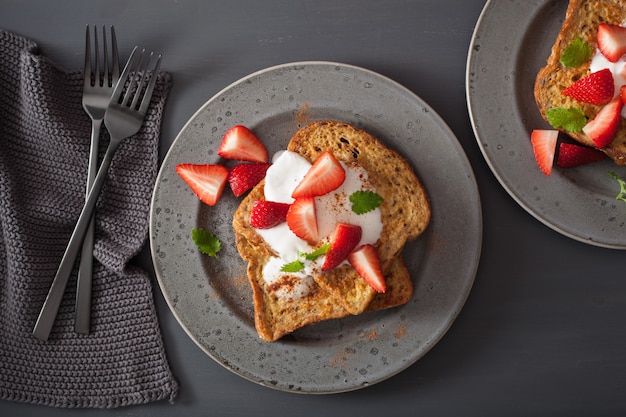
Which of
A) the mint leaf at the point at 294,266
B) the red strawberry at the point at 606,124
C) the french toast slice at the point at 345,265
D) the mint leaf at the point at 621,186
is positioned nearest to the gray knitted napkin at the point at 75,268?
the french toast slice at the point at 345,265

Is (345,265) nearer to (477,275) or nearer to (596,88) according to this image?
(477,275)

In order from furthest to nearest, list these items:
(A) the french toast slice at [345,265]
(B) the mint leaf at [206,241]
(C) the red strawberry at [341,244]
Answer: (B) the mint leaf at [206,241], (A) the french toast slice at [345,265], (C) the red strawberry at [341,244]

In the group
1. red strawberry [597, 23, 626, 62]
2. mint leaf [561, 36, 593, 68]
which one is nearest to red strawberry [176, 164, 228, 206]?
mint leaf [561, 36, 593, 68]

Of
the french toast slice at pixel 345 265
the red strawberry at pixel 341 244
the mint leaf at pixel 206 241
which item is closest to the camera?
the red strawberry at pixel 341 244

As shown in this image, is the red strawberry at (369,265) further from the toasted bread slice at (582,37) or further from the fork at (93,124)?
the fork at (93,124)

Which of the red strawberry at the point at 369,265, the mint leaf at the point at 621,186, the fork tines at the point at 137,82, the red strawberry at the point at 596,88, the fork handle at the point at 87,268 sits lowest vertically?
the fork handle at the point at 87,268

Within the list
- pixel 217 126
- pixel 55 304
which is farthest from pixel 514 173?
pixel 55 304
